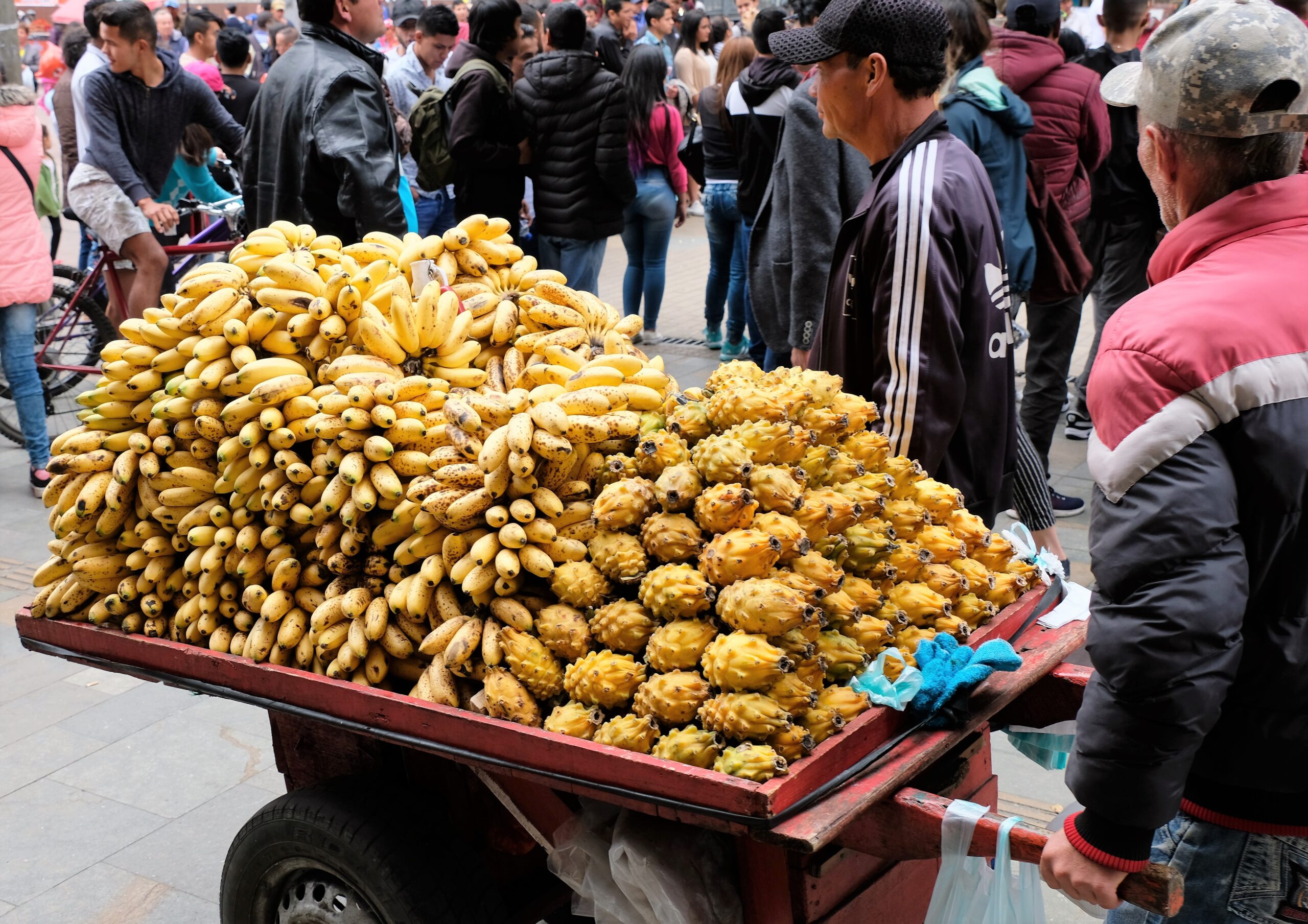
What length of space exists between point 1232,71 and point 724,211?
6.67 meters

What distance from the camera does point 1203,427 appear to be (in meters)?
1.60

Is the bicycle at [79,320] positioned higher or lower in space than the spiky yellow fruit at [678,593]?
lower

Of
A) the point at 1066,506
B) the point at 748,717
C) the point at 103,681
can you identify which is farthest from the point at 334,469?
the point at 1066,506

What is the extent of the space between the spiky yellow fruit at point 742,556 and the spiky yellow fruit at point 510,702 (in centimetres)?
44

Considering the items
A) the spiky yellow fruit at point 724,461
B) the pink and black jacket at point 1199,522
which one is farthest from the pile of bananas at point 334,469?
the pink and black jacket at point 1199,522

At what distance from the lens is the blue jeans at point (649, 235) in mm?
8523

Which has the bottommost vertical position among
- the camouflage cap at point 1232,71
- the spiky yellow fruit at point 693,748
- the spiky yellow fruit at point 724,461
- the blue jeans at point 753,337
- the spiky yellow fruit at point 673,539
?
the blue jeans at point 753,337

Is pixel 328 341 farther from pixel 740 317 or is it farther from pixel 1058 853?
pixel 740 317

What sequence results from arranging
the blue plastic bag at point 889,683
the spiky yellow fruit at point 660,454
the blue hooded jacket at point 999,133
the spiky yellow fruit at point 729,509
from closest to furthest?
1. the blue plastic bag at point 889,683
2. the spiky yellow fruit at point 729,509
3. the spiky yellow fruit at point 660,454
4. the blue hooded jacket at point 999,133

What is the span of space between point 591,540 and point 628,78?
20.7 ft

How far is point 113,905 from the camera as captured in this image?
3453 millimetres

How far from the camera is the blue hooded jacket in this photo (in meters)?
4.55

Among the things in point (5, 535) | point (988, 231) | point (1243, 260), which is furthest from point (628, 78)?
point (1243, 260)

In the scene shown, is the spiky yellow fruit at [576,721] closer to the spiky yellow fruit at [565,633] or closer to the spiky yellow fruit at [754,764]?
the spiky yellow fruit at [565,633]
